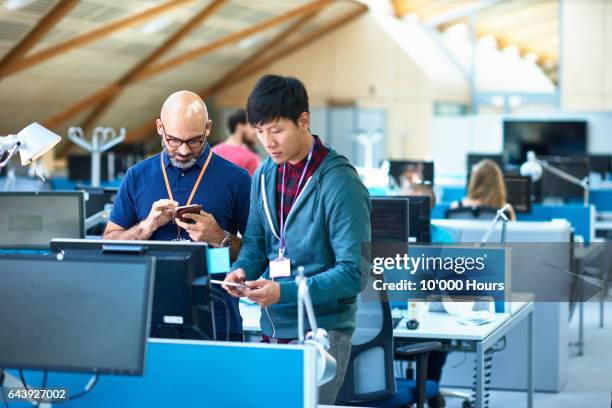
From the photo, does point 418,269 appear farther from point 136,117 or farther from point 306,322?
point 136,117

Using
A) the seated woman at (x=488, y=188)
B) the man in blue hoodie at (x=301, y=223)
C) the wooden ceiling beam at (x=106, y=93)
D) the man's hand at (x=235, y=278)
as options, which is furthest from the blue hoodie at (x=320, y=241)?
the wooden ceiling beam at (x=106, y=93)

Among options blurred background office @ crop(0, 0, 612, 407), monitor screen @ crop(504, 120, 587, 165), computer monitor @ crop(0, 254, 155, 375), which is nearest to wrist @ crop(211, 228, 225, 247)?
computer monitor @ crop(0, 254, 155, 375)

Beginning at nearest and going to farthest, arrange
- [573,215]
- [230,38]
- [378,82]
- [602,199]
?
[573,215]
[602,199]
[230,38]
[378,82]

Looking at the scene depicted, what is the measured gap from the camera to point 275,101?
102 inches

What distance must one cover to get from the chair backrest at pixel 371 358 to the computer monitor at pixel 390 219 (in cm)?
85

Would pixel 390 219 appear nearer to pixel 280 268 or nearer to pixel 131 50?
pixel 280 268

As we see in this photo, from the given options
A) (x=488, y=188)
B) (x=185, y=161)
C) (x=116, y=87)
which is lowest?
(x=488, y=188)

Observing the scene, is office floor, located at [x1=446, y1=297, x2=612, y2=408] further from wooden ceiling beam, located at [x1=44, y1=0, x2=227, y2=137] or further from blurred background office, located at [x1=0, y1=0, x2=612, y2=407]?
wooden ceiling beam, located at [x1=44, y1=0, x2=227, y2=137]

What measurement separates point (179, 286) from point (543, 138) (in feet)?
47.0

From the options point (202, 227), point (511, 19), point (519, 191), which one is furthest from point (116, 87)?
point (202, 227)

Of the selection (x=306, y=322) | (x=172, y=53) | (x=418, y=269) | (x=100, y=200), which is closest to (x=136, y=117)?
(x=172, y=53)

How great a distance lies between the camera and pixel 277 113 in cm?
258

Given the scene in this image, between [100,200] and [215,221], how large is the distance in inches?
99.9

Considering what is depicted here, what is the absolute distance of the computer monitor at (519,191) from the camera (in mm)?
7973
